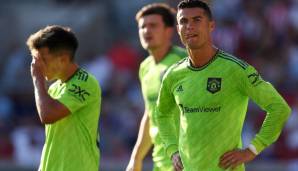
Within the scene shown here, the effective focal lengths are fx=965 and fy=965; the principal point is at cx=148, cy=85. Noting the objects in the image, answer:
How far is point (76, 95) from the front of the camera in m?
7.82

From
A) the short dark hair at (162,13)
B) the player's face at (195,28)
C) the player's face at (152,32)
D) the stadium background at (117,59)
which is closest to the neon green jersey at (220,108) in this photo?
the player's face at (195,28)

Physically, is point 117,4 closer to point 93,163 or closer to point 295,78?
point 295,78

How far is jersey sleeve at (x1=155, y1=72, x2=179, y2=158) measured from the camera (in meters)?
7.96

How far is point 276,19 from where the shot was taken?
55.2ft

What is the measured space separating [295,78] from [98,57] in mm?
3691

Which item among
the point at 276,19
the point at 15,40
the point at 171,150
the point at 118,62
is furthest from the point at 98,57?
the point at 171,150

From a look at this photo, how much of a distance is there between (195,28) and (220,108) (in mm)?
658

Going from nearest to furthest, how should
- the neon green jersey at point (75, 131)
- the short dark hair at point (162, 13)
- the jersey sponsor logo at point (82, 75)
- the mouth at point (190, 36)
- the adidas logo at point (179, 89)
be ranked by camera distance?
the mouth at point (190, 36) < the adidas logo at point (179, 89) < the neon green jersey at point (75, 131) < the jersey sponsor logo at point (82, 75) < the short dark hair at point (162, 13)

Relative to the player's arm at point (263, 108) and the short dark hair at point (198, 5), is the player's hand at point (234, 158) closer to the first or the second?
the player's arm at point (263, 108)

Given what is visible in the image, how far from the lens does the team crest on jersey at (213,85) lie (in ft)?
24.5

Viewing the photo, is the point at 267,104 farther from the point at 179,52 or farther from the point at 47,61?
the point at 179,52

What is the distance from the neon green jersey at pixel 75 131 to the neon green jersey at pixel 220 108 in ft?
2.55

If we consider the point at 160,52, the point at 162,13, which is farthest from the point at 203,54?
the point at 162,13

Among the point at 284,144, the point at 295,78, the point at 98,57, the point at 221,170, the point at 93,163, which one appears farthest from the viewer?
the point at 98,57
